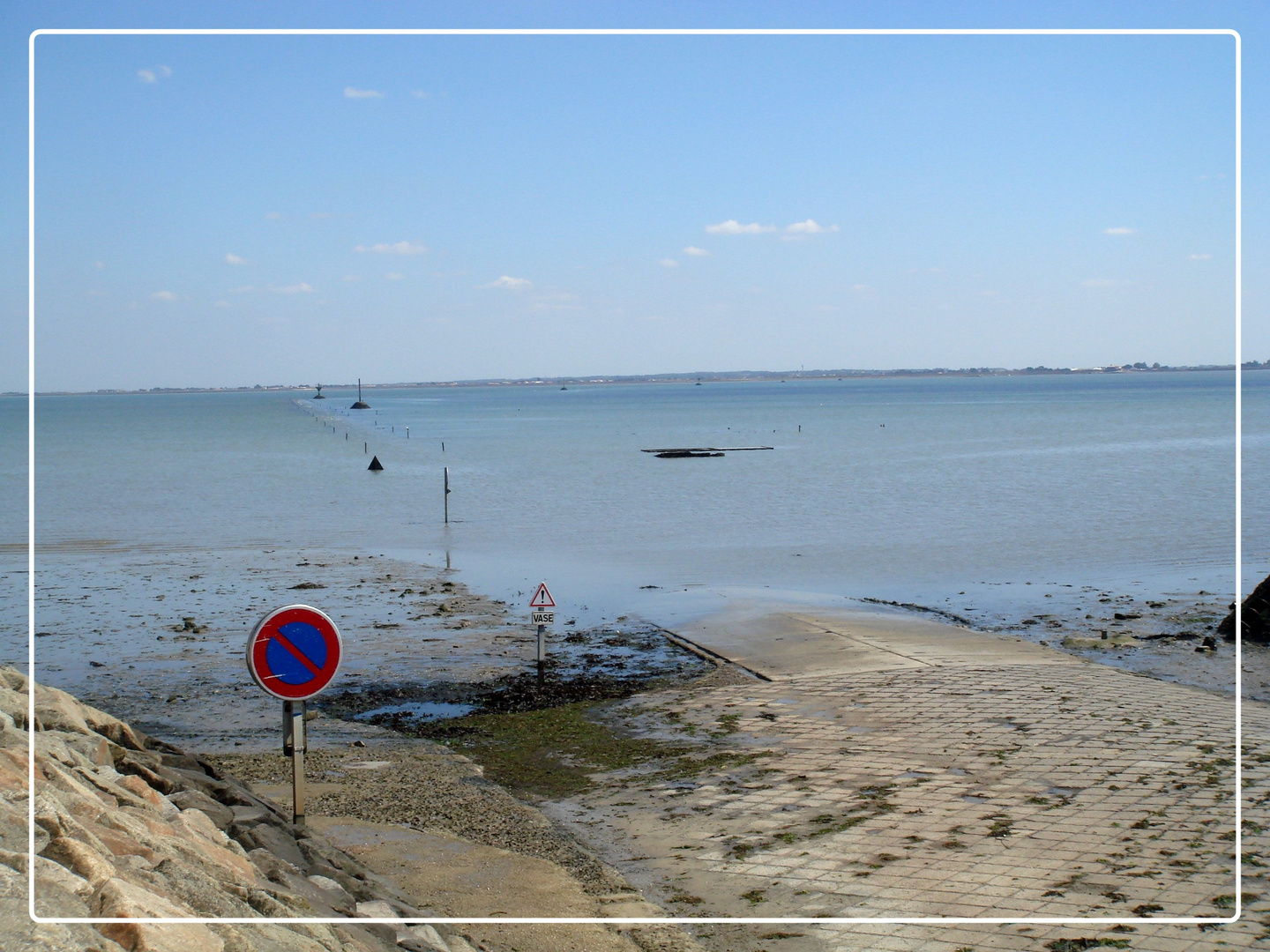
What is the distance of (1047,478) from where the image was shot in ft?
195

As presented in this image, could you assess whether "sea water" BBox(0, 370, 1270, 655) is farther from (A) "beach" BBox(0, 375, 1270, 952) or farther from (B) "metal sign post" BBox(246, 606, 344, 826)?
(B) "metal sign post" BBox(246, 606, 344, 826)

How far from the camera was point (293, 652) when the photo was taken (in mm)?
6758

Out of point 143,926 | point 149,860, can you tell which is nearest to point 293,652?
point 149,860

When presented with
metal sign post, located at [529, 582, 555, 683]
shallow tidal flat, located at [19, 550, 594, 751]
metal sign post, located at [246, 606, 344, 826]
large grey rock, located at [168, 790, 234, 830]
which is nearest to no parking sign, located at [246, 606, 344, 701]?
metal sign post, located at [246, 606, 344, 826]

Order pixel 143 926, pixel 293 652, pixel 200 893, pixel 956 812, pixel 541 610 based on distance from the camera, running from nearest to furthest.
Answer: pixel 143 926 < pixel 200 893 < pixel 293 652 < pixel 956 812 < pixel 541 610

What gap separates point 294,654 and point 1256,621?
19544 mm

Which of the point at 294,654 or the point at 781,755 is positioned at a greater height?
the point at 294,654

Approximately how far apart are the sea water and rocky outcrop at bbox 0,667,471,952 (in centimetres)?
670

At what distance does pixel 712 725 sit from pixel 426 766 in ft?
12.4

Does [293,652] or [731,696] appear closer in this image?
[293,652]

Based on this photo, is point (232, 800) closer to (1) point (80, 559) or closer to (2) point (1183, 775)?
(2) point (1183, 775)

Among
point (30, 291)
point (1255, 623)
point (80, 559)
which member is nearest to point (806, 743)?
point (30, 291)

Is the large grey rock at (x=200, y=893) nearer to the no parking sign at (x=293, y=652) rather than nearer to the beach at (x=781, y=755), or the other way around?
the no parking sign at (x=293, y=652)

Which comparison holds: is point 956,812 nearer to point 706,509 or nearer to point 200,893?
point 200,893
